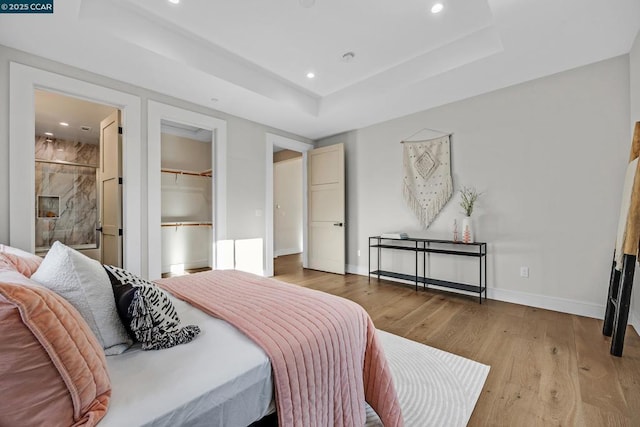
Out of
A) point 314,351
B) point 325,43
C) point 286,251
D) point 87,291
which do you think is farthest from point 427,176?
point 286,251

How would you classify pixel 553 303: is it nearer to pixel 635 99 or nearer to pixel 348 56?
pixel 635 99

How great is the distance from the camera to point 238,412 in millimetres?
916

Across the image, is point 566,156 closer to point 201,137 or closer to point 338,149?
point 338,149

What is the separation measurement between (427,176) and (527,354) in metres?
2.38

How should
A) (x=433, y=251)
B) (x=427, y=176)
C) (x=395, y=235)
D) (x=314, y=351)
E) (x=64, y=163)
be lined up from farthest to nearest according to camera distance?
(x=64, y=163), (x=395, y=235), (x=427, y=176), (x=433, y=251), (x=314, y=351)

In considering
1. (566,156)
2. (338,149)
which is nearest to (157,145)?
(338,149)

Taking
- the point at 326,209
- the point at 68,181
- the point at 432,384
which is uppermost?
the point at 68,181

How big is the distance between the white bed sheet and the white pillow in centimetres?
7

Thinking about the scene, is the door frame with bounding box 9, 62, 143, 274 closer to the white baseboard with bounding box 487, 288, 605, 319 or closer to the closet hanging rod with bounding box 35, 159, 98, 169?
the closet hanging rod with bounding box 35, 159, 98, 169

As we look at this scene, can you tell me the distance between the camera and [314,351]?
1.10 metres

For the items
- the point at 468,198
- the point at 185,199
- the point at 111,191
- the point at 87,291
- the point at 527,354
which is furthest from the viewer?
the point at 185,199

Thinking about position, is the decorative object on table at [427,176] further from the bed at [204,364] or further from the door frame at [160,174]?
the bed at [204,364]

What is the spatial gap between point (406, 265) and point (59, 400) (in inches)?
157

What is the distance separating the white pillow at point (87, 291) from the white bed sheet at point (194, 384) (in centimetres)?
7
